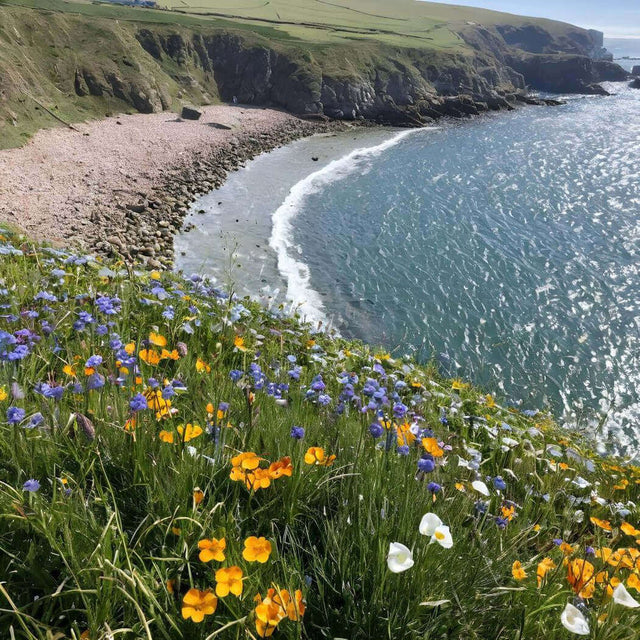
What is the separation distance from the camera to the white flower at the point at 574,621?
1.56m

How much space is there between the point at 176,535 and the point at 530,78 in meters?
126

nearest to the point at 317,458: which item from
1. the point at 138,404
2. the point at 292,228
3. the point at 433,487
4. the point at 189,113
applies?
the point at 433,487

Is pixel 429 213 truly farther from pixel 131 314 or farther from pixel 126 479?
pixel 126 479

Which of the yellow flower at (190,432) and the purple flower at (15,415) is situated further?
the yellow flower at (190,432)

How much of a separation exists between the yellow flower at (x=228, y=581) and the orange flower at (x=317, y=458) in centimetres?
76

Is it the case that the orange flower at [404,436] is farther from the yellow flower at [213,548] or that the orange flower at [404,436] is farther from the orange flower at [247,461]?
the yellow flower at [213,548]

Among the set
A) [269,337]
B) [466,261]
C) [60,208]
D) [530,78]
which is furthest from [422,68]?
[269,337]

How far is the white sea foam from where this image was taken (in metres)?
17.5

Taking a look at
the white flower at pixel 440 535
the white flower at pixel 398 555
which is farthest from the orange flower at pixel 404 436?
the white flower at pixel 398 555

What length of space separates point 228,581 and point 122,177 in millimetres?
28359

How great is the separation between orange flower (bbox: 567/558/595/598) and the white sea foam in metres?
7.36

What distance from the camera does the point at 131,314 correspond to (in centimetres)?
489

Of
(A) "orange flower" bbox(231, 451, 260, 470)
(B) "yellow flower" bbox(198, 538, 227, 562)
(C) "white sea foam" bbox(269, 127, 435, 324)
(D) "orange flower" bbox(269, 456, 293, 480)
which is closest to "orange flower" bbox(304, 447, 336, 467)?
(D) "orange flower" bbox(269, 456, 293, 480)

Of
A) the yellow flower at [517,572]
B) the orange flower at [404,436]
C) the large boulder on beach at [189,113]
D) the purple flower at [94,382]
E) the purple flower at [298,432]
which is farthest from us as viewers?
the large boulder on beach at [189,113]
